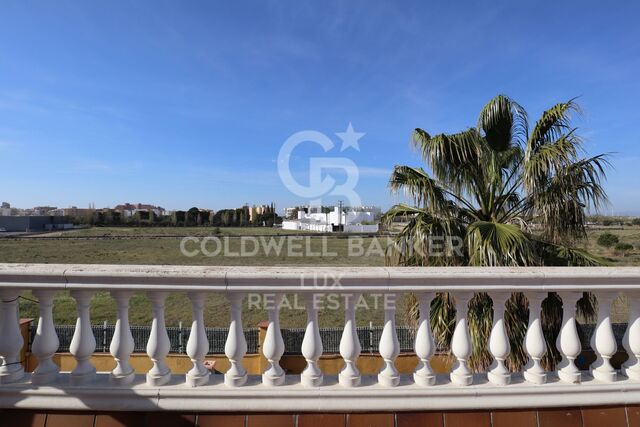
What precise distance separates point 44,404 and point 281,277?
3.96ft

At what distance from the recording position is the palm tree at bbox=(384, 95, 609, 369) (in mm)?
3340

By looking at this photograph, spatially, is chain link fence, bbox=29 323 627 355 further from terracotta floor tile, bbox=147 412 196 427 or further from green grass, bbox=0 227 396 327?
terracotta floor tile, bbox=147 412 196 427

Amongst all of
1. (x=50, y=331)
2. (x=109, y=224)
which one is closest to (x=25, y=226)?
(x=109, y=224)

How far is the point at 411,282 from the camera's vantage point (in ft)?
4.68

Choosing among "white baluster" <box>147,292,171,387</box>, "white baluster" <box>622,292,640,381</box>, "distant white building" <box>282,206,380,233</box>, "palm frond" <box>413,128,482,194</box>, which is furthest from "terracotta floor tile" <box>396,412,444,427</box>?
"distant white building" <box>282,206,380,233</box>

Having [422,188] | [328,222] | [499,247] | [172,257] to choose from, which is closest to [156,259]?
[172,257]

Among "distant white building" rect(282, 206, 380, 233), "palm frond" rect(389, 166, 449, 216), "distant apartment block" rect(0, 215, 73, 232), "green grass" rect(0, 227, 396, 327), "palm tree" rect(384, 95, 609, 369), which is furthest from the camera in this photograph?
"distant apartment block" rect(0, 215, 73, 232)

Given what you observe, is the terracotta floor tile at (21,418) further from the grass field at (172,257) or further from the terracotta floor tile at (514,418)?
the terracotta floor tile at (514,418)

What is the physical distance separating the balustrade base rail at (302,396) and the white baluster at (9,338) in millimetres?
51

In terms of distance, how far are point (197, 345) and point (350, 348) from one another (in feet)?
2.38

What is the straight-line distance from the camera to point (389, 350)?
1.53 metres

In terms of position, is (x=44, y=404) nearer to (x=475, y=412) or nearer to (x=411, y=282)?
(x=411, y=282)

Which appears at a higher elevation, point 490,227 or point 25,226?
point 25,226

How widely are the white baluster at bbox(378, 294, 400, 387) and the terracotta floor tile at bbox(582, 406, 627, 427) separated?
2.86 ft
